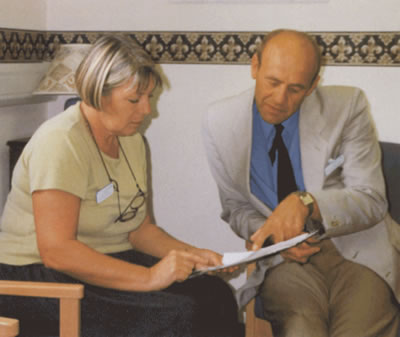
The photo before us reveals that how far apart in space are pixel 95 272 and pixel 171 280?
25 centimetres

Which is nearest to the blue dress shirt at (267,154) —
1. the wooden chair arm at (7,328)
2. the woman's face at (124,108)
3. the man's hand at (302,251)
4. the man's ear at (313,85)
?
the man's ear at (313,85)

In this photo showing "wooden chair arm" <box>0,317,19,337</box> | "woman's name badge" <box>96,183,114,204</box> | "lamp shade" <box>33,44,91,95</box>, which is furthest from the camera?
"lamp shade" <box>33,44,91,95</box>

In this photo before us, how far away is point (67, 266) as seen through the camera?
6.01 feet

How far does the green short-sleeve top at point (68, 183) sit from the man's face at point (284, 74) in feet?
2.04

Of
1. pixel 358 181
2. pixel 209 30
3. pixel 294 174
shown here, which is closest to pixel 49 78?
pixel 209 30

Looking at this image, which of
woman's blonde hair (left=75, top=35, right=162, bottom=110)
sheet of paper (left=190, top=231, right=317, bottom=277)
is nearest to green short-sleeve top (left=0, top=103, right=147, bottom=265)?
woman's blonde hair (left=75, top=35, right=162, bottom=110)

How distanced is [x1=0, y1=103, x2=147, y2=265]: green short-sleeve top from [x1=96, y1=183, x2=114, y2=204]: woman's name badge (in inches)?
0.4

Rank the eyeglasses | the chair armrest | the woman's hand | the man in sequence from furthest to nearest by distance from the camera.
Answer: the man → the eyeglasses → the woman's hand → the chair armrest

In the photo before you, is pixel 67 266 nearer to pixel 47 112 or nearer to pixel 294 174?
pixel 294 174

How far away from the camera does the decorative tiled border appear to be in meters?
3.07

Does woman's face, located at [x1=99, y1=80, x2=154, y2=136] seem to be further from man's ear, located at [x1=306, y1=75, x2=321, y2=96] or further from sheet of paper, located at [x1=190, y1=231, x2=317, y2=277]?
man's ear, located at [x1=306, y1=75, x2=321, y2=96]

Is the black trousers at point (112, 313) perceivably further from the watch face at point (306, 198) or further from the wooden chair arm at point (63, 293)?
the watch face at point (306, 198)

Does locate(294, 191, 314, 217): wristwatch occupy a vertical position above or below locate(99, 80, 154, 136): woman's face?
below

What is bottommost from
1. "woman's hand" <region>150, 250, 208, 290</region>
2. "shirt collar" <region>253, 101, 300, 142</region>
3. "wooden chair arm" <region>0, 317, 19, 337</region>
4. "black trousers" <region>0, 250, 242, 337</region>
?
"black trousers" <region>0, 250, 242, 337</region>
